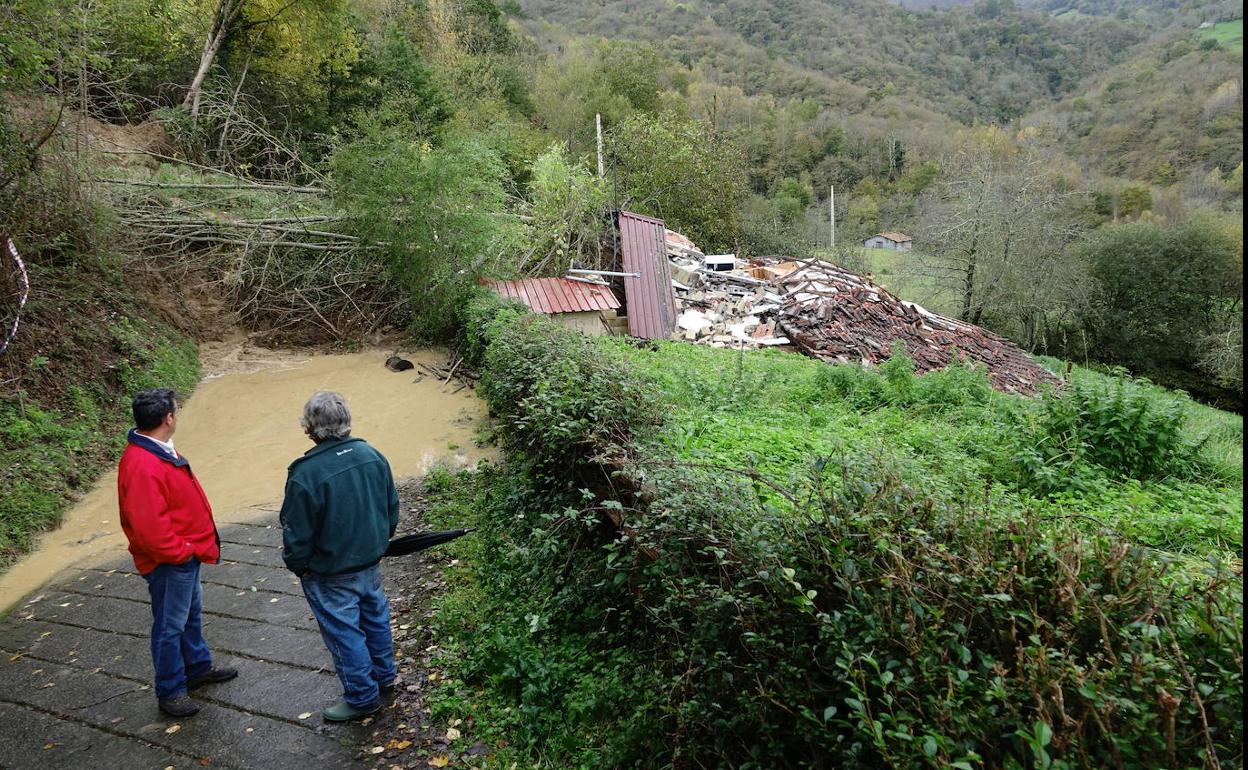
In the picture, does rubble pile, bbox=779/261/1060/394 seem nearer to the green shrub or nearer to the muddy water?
the muddy water

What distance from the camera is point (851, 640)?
2.44 meters

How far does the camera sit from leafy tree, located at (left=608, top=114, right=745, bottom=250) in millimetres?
30172

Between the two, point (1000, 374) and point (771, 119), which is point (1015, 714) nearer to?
point (1000, 374)

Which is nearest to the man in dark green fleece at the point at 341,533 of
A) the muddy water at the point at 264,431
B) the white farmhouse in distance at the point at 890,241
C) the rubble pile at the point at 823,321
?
the muddy water at the point at 264,431

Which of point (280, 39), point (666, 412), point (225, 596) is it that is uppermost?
point (280, 39)

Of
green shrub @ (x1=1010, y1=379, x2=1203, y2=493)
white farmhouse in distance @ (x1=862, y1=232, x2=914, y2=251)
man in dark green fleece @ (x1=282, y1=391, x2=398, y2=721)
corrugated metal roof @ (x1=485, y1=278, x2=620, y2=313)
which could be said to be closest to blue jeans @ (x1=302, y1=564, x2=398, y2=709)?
man in dark green fleece @ (x1=282, y1=391, x2=398, y2=721)

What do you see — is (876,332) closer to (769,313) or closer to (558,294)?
(769,313)

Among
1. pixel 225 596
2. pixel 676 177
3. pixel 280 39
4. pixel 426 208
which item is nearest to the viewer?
pixel 225 596

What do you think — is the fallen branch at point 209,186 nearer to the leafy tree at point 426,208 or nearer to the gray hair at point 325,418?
the leafy tree at point 426,208

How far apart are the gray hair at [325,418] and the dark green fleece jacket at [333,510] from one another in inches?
2.0

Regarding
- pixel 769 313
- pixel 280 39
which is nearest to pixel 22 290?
pixel 280 39

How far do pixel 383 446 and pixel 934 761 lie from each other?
9255 mm

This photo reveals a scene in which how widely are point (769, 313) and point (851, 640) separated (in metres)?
17.1

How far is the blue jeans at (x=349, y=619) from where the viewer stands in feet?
12.6
